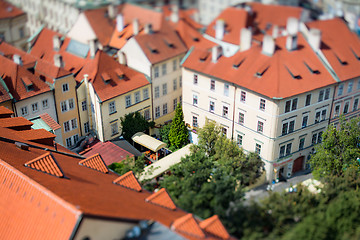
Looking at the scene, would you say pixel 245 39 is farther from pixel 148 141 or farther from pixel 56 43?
pixel 56 43

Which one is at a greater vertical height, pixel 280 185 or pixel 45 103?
pixel 45 103

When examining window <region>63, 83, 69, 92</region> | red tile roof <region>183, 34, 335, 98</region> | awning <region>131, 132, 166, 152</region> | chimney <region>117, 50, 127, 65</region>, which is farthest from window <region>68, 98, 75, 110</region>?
red tile roof <region>183, 34, 335, 98</region>

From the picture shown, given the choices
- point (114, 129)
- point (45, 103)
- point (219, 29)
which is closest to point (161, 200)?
point (114, 129)

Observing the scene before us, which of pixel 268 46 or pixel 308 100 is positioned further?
pixel 268 46

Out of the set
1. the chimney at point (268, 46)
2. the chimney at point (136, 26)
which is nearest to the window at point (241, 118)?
the chimney at point (268, 46)

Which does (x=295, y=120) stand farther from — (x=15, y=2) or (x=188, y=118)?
(x=15, y=2)

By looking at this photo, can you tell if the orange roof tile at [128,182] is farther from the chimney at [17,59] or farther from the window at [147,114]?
the chimney at [17,59]

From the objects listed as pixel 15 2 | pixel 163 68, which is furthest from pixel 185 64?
pixel 15 2
